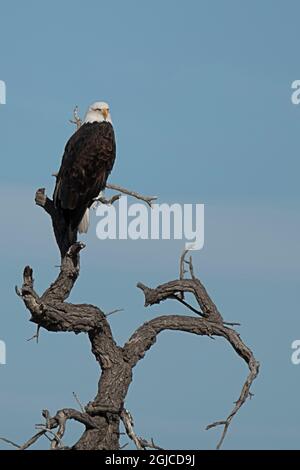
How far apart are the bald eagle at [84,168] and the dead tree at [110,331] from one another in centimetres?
83

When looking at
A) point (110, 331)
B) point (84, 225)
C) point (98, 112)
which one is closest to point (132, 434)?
point (110, 331)

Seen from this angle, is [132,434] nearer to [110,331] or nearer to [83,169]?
[110,331]

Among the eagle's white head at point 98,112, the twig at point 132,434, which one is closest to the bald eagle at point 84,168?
the eagle's white head at point 98,112

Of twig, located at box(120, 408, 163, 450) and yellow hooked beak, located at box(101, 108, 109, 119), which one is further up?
yellow hooked beak, located at box(101, 108, 109, 119)

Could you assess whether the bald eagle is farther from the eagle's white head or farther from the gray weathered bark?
the gray weathered bark

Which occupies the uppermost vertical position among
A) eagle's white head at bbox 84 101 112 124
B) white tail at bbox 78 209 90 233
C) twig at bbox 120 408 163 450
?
eagle's white head at bbox 84 101 112 124

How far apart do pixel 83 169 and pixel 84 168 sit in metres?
0.02

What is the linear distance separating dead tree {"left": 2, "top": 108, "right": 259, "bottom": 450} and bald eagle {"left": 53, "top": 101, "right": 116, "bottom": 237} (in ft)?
2.71

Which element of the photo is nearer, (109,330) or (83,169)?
(109,330)

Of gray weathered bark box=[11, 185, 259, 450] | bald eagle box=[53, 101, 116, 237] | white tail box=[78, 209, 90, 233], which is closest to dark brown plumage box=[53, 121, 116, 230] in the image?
bald eagle box=[53, 101, 116, 237]

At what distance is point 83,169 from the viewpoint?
10.7 meters

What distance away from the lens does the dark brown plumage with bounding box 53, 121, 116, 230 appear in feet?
34.0

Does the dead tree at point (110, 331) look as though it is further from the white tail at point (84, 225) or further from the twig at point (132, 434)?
the white tail at point (84, 225)
